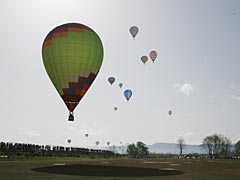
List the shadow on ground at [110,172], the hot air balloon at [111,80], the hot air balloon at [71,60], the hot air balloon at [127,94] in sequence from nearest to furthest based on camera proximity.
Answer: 1. the shadow on ground at [110,172]
2. the hot air balloon at [71,60]
3. the hot air balloon at [111,80]
4. the hot air balloon at [127,94]

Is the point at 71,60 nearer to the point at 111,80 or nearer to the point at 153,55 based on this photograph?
the point at 111,80

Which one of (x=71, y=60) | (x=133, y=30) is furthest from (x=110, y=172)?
(x=133, y=30)

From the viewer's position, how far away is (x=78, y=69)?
37281mm


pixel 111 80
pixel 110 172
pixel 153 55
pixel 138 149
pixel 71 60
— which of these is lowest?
pixel 138 149

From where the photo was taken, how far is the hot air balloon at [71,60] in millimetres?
36938

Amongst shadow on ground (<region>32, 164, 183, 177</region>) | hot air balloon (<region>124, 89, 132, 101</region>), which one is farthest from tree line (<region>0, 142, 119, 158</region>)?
shadow on ground (<region>32, 164, 183, 177</region>)

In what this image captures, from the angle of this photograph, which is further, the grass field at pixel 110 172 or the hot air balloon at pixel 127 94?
the hot air balloon at pixel 127 94

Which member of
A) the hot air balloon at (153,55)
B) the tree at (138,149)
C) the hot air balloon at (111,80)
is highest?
the hot air balloon at (153,55)

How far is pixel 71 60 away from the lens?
3734 centimetres

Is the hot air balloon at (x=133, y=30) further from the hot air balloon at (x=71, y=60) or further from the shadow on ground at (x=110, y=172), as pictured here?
the shadow on ground at (x=110, y=172)

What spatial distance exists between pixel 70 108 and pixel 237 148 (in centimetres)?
18094

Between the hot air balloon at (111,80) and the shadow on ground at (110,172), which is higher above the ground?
→ the hot air balloon at (111,80)

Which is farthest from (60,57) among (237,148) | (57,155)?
(237,148)

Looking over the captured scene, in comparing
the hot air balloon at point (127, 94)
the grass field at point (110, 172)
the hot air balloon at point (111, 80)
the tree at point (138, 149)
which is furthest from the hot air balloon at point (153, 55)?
the tree at point (138, 149)
